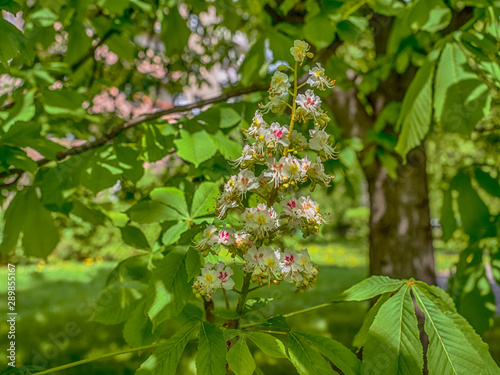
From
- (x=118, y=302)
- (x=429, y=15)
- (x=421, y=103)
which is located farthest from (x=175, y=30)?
(x=118, y=302)

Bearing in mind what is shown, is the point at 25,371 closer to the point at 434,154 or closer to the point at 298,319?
the point at 298,319

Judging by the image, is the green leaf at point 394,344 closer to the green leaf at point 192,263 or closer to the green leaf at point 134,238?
the green leaf at point 192,263

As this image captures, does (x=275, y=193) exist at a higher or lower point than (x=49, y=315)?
higher

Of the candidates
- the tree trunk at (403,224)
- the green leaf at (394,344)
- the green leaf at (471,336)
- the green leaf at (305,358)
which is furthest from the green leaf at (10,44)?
the tree trunk at (403,224)

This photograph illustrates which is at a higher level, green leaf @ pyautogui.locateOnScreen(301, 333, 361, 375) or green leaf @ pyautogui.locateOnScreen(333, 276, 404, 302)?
green leaf @ pyautogui.locateOnScreen(333, 276, 404, 302)

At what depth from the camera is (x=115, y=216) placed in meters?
1.62

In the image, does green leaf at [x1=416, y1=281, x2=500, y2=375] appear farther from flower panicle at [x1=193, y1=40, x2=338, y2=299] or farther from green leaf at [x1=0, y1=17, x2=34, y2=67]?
green leaf at [x1=0, y1=17, x2=34, y2=67]

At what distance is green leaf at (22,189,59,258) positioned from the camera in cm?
161

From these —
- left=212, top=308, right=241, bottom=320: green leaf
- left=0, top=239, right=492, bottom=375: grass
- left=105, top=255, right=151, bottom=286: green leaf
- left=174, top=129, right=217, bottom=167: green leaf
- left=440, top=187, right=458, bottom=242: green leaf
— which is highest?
left=174, top=129, right=217, bottom=167: green leaf

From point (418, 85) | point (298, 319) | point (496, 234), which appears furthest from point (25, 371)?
point (298, 319)

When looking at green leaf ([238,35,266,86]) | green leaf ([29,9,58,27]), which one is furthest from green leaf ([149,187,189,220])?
green leaf ([29,9,58,27])

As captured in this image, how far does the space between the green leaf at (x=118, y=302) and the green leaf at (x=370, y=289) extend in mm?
606

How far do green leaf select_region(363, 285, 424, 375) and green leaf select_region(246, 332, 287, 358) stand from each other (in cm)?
17

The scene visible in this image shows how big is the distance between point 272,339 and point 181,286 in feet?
0.78
